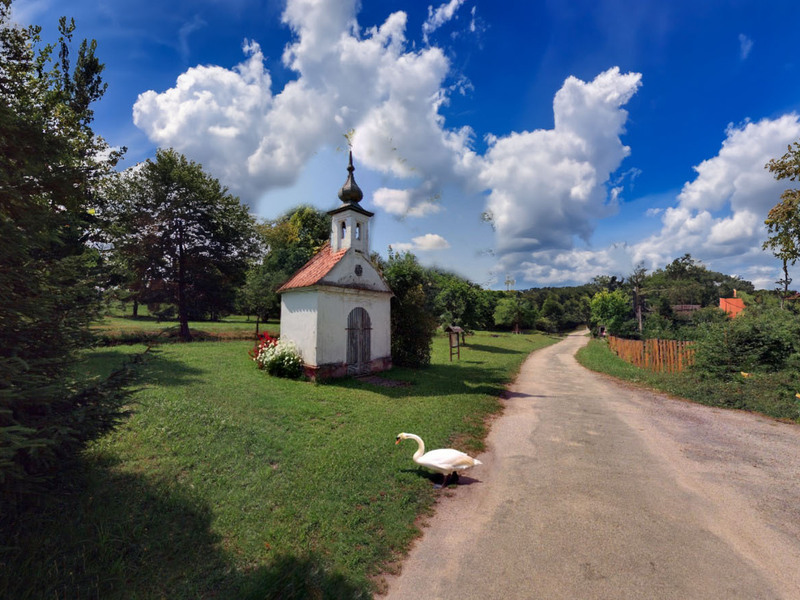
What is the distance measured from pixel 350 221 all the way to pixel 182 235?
17018mm

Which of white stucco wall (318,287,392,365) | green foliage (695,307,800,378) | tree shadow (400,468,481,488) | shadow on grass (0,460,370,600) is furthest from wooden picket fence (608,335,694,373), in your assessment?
shadow on grass (0,460,370,600)

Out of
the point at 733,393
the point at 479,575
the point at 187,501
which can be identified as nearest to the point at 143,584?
the point at 187,501

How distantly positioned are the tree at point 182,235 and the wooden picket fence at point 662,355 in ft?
93.2

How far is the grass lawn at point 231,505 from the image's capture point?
3260 millimetres

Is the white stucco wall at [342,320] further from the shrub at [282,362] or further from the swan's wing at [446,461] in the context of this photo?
the swan's wing at [446,461]

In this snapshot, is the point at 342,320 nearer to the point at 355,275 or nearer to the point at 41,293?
the point at 355,275

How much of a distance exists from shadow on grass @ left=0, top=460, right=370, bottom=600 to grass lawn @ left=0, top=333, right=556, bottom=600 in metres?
0.01

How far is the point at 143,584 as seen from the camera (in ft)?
10.5

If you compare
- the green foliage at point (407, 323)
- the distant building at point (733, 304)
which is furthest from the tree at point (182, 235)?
the distant building at point (733, 304)

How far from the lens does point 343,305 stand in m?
14.1

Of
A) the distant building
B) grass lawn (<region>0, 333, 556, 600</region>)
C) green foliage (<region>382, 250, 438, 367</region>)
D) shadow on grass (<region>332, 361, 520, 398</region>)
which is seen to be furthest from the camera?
the distant building

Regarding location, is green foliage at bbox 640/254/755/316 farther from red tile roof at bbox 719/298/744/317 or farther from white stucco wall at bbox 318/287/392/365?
white stucco wall at bbox 318/287/392/365

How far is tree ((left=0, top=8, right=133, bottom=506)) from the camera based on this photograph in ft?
10.8

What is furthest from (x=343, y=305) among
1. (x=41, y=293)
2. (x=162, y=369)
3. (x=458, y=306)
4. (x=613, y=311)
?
(x=613, y=311)
